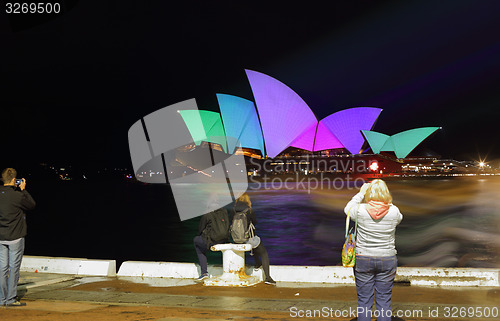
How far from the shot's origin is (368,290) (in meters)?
4.28

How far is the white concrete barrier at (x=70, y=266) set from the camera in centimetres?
799

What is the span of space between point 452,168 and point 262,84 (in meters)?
50.0

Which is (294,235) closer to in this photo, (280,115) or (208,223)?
(208,223)

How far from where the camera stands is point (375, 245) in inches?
166

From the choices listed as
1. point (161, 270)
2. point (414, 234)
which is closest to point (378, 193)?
point (161, 270)

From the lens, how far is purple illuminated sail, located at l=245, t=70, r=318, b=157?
60.3 meters

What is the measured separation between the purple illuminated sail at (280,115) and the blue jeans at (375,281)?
5526 cm

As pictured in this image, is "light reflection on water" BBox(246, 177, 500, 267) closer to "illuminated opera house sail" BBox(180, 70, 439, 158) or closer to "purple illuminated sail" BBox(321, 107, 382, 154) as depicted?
"illuminated opera house sail" BBox(180, 70, 439, 158)

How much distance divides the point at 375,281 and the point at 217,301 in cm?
227

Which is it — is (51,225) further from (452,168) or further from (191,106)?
(452,168)

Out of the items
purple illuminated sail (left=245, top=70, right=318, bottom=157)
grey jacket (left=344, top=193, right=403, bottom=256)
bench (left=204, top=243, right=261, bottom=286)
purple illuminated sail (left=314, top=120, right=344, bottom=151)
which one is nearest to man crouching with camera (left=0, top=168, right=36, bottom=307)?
bench (left=204, top=243, right=261, bottom=286)

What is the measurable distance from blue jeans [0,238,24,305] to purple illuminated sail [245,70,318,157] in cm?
5376

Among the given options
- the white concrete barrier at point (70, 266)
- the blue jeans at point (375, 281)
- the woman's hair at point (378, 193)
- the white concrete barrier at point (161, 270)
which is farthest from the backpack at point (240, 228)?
the woman's hair at point (378, 193)

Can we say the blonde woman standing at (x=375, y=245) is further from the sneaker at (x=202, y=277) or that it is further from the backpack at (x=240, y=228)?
the sneaker at (x=202, y=277)
